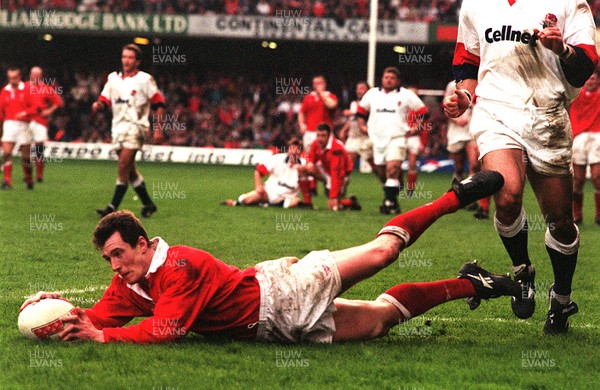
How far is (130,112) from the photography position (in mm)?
13438

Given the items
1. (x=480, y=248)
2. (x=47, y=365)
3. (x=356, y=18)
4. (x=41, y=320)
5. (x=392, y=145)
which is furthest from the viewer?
(x=356, y=18)

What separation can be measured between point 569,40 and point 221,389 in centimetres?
307

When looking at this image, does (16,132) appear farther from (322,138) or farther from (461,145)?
(461,145)

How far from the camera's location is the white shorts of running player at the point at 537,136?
5.89 metres

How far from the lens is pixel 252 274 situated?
5422 millimetres

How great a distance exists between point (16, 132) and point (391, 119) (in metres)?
7.65

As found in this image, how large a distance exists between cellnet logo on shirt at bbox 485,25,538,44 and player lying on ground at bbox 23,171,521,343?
970 mm

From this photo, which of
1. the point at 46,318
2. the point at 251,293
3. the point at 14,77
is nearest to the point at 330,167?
the point at 14,77

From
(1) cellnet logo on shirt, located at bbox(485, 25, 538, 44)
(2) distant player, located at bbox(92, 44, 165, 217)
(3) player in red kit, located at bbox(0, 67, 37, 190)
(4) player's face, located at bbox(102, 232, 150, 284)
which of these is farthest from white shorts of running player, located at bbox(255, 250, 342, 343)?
(3) player in red kit, located at bbox(0, 67, 37, 190)

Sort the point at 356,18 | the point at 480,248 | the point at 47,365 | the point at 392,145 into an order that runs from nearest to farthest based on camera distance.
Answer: the point at 47,365 < the point at 480,248 < the point at 392,145 < the point at 356,18

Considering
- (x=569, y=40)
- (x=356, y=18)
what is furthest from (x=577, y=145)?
(x=356, y=18)

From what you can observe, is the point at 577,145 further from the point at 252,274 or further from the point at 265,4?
the point at 265,4

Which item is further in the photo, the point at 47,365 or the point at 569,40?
the point at 569,40

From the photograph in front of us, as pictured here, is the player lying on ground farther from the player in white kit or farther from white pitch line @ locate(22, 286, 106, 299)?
white pitch line @ locate(22, 286, 106, 299)
